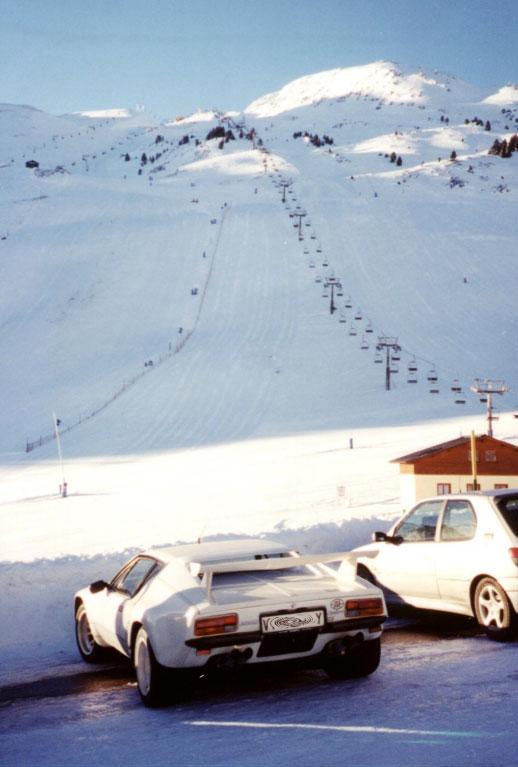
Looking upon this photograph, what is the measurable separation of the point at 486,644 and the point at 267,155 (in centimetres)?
15632

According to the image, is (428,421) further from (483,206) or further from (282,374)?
(483,206)

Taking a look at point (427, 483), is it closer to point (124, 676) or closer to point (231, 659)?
point (124, 676)

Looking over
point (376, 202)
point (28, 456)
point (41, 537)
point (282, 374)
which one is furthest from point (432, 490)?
point (376, 202)

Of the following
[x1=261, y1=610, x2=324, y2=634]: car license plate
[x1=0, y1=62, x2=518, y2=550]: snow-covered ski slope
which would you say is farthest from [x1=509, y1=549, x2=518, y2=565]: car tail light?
[x1=0, y1=62, x2=518, y2=550]: snow-covered ski slope

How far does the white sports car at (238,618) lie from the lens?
242 inches

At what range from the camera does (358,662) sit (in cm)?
679

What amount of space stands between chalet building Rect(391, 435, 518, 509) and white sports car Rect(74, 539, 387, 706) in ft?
71.4

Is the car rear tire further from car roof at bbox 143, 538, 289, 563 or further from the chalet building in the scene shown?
the chalet building

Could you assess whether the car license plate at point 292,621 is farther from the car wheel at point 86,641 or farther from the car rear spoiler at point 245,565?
the car wheel at point 86,641

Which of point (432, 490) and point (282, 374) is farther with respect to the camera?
point (282, 374)

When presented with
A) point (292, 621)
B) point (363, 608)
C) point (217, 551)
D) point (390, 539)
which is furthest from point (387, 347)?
point (292, 621)

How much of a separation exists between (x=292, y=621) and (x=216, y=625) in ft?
1.88

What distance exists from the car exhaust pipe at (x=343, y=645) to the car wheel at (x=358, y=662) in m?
0.10

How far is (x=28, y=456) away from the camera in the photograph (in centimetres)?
4741
